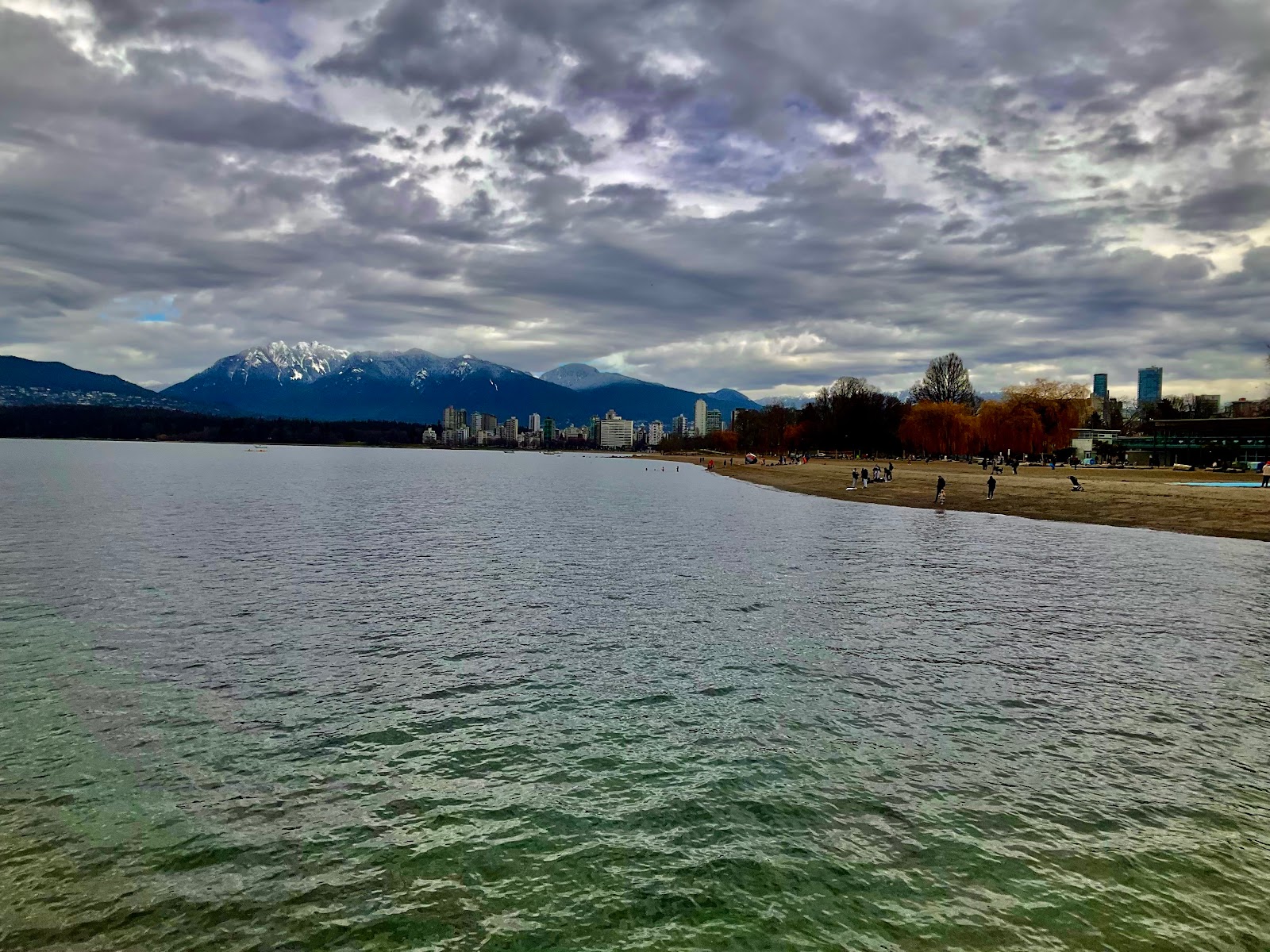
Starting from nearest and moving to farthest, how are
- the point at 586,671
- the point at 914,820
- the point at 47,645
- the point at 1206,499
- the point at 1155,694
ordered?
the point at 914,820 < the point at 1155,694 < the point at 586,671 < the point at 47,645 < the point at 1206,499

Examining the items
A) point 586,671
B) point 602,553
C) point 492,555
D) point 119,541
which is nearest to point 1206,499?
point 602,553

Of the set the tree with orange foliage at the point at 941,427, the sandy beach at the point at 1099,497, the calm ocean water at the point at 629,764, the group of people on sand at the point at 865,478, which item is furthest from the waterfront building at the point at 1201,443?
the calm ocean water at the point at 629,764

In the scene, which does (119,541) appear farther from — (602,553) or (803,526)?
(803,526)

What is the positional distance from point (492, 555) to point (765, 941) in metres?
29.9

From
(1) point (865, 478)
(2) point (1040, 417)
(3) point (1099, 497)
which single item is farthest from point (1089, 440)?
(3) point (1099, 497)

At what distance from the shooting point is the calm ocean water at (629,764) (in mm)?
8133

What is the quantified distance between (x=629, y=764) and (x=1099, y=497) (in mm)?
65753

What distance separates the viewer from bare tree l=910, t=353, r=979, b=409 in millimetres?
164125

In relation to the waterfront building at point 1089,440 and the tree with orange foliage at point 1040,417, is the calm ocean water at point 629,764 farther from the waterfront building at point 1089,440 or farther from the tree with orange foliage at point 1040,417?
the waterfront building at point 1089,440

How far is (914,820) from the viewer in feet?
33.3

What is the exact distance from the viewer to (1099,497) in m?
63.3

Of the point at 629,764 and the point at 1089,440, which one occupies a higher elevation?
the point at 1089,440

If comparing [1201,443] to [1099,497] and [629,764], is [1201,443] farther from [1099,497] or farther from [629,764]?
[629,764]

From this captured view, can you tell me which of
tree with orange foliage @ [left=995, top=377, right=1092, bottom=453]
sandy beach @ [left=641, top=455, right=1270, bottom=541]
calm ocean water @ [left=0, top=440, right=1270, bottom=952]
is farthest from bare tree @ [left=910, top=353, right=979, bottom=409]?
calm ocean water @ [left=0, top=440, right=1270, bottom=952]
